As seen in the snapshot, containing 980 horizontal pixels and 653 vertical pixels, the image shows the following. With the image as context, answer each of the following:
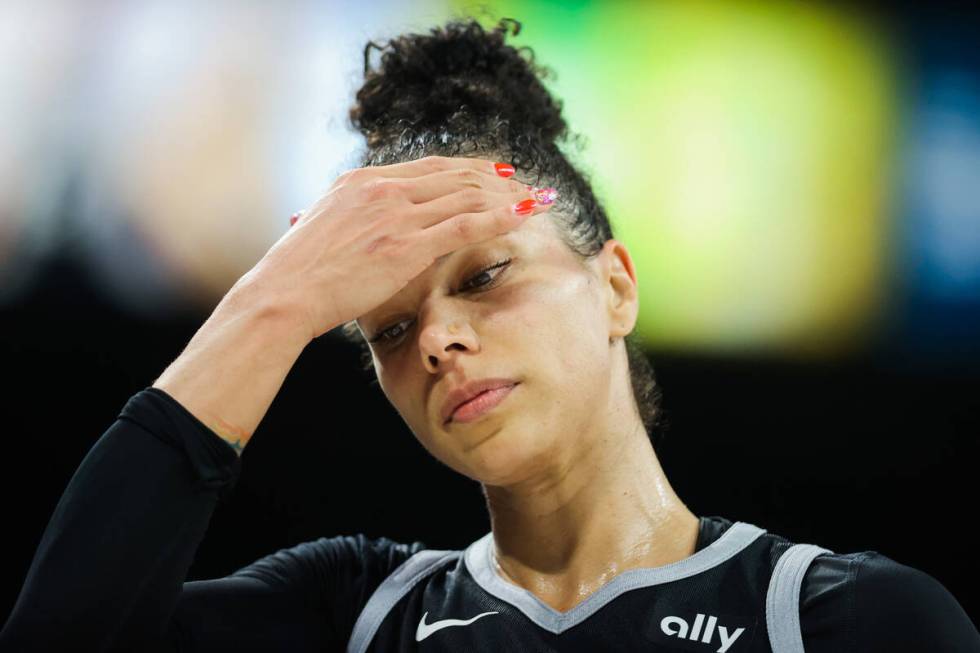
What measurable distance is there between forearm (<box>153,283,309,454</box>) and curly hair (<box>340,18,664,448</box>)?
44 centimetres

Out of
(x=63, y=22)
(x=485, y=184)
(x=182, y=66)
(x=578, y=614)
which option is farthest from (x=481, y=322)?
(x=63, y=22)

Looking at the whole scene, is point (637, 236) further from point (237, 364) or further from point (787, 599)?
point (237, 364)

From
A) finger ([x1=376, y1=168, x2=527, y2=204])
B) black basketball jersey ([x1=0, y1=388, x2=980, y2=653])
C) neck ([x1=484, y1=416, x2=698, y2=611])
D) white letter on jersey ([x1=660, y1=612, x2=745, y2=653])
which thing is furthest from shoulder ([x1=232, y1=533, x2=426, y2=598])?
finger ([x1=376, y1=168, x2=527, y2=204])

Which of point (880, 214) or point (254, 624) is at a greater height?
point (880, 214)

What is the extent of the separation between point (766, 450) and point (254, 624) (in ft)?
4.56

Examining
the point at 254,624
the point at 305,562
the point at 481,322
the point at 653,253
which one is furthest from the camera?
the point at 653,253

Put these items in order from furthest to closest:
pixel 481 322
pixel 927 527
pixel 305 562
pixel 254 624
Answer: pixel 927 527
pixel 305 562
pixel 254 624
pixel 481 322

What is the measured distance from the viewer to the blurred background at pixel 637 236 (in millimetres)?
2393

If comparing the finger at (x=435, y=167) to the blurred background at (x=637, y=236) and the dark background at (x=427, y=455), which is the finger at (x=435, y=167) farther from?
the dark background at (x=427, y=455)

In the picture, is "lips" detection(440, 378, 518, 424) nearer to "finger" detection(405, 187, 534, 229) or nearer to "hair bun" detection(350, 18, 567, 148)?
"finger" detection(405, 187, 534, 229)

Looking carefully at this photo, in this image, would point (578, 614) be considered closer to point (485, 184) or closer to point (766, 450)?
point (485, 184)

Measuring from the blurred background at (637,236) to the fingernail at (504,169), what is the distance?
87 cm

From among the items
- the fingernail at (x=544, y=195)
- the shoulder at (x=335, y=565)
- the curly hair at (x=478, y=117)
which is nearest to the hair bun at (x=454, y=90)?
the curly hair at (x=478, y=117)

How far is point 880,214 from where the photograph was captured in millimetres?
2420
